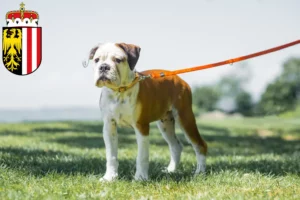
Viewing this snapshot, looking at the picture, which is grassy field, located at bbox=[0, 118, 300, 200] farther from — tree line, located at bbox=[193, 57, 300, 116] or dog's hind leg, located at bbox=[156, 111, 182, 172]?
tree line, located at bbox=[193, 57, 300, 116]

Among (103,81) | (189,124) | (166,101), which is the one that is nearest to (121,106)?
(103,81)

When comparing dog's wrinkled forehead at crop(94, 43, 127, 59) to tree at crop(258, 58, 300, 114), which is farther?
tree at crop(258, 58, 300, 114)

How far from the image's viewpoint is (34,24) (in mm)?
7484

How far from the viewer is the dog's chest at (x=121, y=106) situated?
5.01m

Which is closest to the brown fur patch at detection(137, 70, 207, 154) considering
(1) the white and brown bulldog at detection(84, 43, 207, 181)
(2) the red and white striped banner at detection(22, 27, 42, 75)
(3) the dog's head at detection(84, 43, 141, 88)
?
(1) the white and brown bulldog at detection(84, 43, 207, 181)

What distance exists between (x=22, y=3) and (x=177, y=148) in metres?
3.56

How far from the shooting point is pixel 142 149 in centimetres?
514

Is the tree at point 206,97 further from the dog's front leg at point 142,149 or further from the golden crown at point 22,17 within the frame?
the dog's front leg at point 142,149

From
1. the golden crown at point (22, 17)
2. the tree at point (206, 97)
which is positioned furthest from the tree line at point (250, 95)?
the golden crown at point (22, 17)

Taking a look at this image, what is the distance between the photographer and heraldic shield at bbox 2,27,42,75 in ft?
24.2

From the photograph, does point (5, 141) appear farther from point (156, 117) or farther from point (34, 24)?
point (156, 117)

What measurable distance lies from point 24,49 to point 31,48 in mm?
112

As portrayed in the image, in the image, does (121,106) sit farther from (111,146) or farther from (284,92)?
(284,92)

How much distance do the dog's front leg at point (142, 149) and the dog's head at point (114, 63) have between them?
0.56 metres
